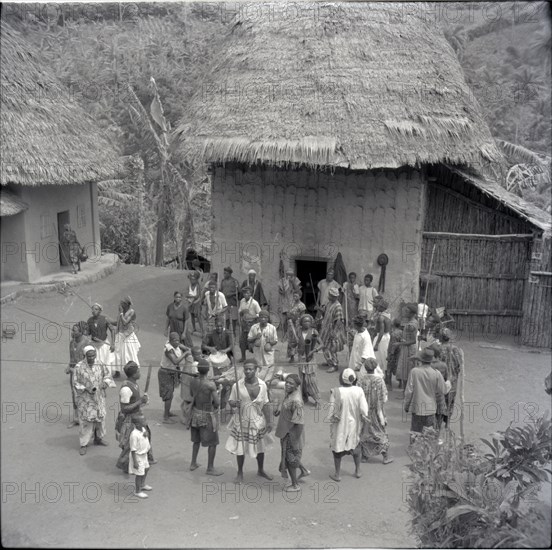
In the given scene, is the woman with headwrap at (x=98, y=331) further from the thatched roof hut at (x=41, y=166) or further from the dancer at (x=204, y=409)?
the dancer at (x=204, y=409)

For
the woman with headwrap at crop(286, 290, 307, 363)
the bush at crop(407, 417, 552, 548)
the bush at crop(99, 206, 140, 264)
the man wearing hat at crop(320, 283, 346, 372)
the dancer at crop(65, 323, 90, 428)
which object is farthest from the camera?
the bush at crop(99, 206, 140, 264)

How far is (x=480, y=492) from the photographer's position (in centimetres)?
625

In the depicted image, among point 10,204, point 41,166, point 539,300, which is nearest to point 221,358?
point 10,204

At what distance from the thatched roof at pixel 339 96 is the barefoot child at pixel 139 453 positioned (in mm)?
5807

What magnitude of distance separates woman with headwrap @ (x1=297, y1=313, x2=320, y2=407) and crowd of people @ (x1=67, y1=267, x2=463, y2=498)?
16mm

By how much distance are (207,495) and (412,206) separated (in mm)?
6777

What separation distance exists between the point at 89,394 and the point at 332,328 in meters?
4.01

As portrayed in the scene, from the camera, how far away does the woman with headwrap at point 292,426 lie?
7.05 m

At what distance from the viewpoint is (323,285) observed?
11.6 m

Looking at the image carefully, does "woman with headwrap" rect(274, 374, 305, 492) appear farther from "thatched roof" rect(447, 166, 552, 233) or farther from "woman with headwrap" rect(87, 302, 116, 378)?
"thatched roof" rect(447, 166, 552, 233)

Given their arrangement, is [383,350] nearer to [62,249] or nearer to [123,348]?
[123,348]

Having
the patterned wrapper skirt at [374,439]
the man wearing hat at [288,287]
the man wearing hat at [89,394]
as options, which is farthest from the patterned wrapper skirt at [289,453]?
the man wearing hat at [288,287]

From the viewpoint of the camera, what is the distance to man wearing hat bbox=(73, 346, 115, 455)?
781 centimetres

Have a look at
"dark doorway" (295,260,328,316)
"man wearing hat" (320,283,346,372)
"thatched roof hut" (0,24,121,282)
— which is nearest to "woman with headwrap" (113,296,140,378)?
"thatched roof hut" (0,24,121,282)
